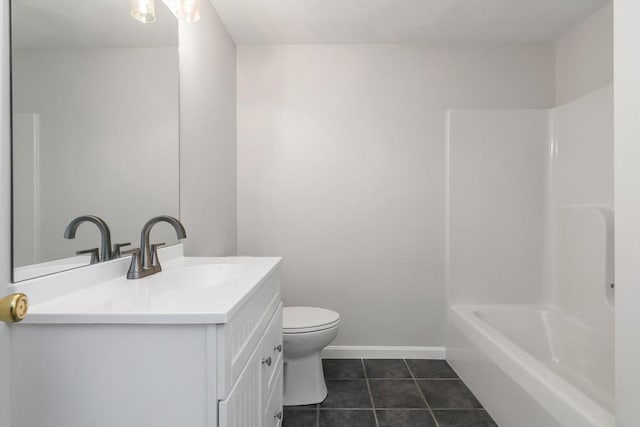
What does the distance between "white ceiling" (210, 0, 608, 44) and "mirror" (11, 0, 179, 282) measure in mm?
823

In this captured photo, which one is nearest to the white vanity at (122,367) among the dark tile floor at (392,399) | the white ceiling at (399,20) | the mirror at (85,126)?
the mirror at (85,126)

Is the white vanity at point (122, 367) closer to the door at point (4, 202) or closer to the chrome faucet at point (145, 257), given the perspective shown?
the door at point (4, 202)

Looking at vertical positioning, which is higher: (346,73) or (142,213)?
(346,73)

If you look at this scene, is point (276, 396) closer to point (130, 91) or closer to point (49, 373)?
point (49, 373)

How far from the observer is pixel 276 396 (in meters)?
1.47

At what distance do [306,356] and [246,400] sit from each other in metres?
0.98

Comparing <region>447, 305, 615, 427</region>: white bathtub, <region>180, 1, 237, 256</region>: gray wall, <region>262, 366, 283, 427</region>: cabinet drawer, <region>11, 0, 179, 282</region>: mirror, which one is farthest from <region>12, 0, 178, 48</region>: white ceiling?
<region>447, 305, 615, 427</region>: white bathtub

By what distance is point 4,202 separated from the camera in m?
0.77

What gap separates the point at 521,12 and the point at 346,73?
1.16 meters

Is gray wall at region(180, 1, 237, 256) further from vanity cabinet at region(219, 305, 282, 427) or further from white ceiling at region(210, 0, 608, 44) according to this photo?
vanity cabinet at region(219, 305, 282, 427)

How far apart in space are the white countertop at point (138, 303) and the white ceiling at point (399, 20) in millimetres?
1748

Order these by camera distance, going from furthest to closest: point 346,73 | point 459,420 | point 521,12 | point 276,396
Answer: point 346,73
point 521,12
point 459,420
point 276,396

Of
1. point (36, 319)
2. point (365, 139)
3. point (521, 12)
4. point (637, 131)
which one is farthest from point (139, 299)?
point (521, 12)

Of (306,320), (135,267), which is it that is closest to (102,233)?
(135,267)
